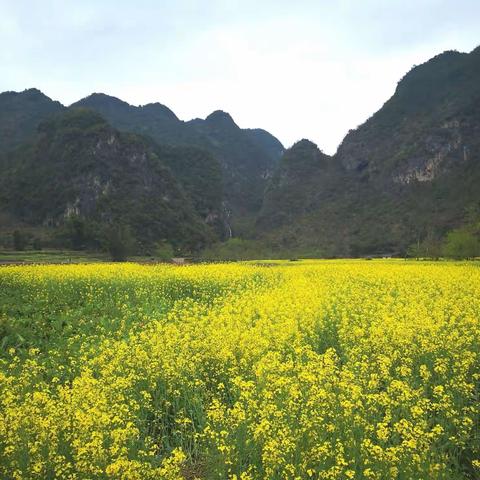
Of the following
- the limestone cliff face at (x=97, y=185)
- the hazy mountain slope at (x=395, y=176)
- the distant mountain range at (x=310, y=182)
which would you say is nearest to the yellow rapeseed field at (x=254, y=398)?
the distant mountain range at (x=310, y=182)

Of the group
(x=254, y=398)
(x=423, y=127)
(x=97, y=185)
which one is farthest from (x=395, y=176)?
(x=254, y=398)

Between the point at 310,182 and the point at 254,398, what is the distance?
15613 centimetres

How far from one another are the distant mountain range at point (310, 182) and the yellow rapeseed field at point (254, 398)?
2684 inches

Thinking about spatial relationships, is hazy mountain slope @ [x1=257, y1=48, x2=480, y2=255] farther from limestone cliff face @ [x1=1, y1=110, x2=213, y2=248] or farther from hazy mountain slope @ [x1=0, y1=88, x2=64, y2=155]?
hazy mountain slope @ [x1=0, y1=88, x2=64, y2=155]

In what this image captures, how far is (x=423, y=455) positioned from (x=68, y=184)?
401ft

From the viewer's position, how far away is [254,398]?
19.9 feet

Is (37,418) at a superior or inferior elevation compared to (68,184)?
inferior

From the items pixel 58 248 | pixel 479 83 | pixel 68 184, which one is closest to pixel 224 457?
pixel 58 248

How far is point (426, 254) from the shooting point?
46938mm

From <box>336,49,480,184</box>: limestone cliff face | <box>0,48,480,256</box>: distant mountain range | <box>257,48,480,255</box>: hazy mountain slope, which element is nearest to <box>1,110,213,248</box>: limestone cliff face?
<box>0,48,480,256</box>: distant mountain range

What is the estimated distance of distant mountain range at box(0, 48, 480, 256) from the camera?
100 meters

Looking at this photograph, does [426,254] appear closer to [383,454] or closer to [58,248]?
[383,454]

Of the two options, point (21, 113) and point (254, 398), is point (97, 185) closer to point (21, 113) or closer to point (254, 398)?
point (21, 113)

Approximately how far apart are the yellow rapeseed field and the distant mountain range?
6817 centimetres
